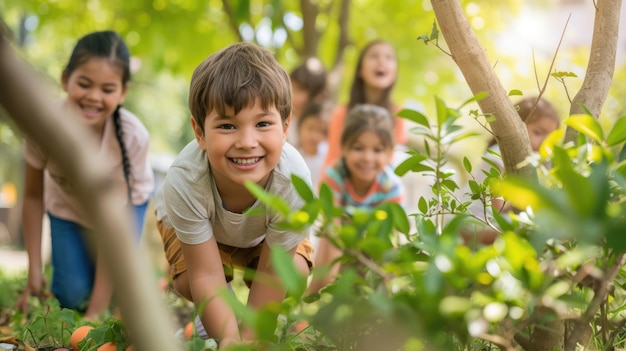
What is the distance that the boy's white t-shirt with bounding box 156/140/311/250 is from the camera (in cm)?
214

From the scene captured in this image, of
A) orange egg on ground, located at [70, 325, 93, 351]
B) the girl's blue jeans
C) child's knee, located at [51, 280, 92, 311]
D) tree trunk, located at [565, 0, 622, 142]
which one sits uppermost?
tree trunk, located at [565, 0, 622, 142]

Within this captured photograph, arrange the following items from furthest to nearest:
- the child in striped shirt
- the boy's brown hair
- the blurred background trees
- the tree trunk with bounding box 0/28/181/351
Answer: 1. the blurred background trees
2. the child in striped shirt
3. the boy's brown hair
4. the tree trunk with bounding box 0/28/181/351

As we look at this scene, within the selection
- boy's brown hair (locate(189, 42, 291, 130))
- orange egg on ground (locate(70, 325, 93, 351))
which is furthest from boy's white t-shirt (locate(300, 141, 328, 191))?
orange egg on ground (locate(70, 325, 93, 351))

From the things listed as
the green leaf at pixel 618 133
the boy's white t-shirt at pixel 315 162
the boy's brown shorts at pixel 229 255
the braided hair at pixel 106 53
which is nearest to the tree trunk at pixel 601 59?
the green leaf at pixel 618 133

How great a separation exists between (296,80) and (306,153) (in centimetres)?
58

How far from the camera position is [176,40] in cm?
672

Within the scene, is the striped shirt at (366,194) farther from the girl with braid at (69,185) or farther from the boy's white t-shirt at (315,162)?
the girl with braid at (69,185)

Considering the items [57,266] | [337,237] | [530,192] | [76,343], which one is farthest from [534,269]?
[57,266]

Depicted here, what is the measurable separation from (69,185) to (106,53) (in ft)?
2.12

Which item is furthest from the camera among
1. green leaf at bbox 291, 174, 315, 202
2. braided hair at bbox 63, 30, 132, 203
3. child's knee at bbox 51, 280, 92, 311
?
child's knee at bbox 51, 280, 92, 311

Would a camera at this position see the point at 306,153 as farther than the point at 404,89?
No

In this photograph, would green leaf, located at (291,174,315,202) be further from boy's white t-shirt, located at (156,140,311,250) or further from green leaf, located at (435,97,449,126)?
boy's white t-shirt, located at (156,140,311,250)

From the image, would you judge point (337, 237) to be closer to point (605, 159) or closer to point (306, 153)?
point (605, 159)

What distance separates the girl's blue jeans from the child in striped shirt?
1.25 meters
